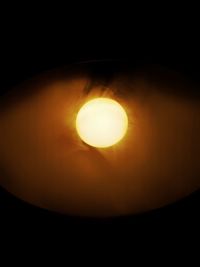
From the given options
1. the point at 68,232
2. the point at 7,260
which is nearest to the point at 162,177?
the point at 68,232

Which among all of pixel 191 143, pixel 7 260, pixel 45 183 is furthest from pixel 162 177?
pixel 7 260

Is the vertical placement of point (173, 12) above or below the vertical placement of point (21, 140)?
above

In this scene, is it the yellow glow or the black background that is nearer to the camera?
the black background

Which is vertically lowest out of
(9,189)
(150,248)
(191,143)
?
(9,189)

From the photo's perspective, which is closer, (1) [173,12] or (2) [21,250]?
(1) [173,12]

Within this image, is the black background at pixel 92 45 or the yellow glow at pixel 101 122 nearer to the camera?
the black background at pixel 92 45

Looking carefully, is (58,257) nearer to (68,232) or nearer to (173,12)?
(68,232)

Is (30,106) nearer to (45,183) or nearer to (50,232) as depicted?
(45,183)

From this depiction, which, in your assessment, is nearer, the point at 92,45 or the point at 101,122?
the point at 92,45
